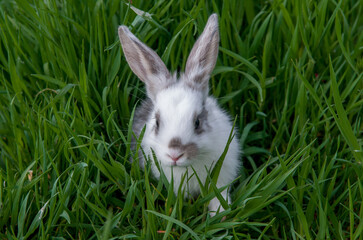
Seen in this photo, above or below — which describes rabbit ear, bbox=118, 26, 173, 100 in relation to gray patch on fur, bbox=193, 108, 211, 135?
above

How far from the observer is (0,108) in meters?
3.97

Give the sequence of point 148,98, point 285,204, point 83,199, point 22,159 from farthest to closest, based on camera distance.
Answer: point 148,98
point 22,159
point 285,204
point 83,199

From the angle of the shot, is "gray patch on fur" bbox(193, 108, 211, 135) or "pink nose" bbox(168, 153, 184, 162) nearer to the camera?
"pink nose" bbox(168, 153, 184, 162)

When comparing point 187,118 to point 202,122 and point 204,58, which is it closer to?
point 202,122

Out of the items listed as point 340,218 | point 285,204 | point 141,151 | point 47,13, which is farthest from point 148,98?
point 340,218

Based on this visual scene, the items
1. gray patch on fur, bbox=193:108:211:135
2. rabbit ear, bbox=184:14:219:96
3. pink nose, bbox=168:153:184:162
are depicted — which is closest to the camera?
pink nose, bbox=168:153:184:162

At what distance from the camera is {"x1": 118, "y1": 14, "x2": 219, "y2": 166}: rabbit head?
3391 millimetres

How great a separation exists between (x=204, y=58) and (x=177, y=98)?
0.39 metres

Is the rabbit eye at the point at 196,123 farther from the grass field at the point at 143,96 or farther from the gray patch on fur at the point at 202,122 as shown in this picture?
the grass field at the point at 143,96

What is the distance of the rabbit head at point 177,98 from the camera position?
3391 millimetres

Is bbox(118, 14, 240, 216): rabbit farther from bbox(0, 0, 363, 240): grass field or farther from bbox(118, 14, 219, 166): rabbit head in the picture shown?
bbox(0, 0, 363, 240): grass field

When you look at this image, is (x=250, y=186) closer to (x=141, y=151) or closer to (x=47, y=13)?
(x=141, y=151)

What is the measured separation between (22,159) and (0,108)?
44cm

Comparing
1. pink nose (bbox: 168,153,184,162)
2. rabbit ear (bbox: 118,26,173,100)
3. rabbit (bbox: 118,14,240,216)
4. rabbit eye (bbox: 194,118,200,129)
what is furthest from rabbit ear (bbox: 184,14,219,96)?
pink nose (bbox: 168,153,184,162)
